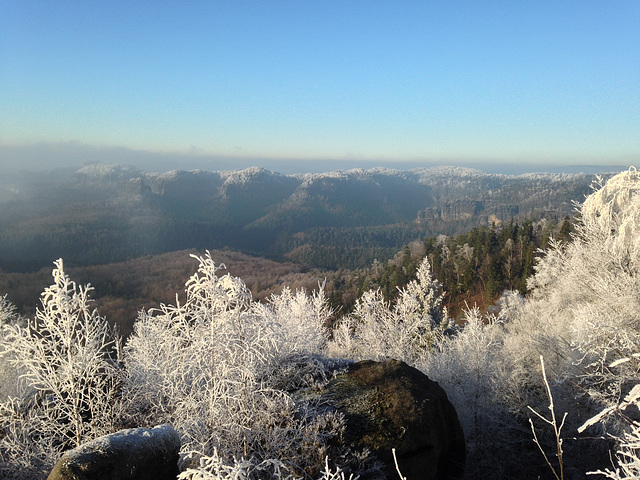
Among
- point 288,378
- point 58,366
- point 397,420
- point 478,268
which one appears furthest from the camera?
point 478,268

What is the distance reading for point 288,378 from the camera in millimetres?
9359

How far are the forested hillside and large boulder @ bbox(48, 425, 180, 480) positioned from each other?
39 cm

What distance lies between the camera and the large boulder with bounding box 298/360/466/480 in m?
7.14

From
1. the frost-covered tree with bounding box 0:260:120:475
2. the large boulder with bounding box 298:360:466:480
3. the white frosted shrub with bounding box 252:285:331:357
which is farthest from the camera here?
the white frosted shrub with bounding box 252:285:331:357

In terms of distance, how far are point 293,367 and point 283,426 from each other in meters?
2.85

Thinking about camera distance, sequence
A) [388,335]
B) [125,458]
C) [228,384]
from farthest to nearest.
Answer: [388,335], [228,384], [125,458]

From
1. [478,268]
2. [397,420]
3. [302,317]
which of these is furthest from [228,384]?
[478,268]

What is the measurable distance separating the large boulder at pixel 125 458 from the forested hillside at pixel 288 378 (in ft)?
1.29

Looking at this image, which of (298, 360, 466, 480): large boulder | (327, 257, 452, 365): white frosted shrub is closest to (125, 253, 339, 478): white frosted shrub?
(298, 360, 466, 480): large boulder

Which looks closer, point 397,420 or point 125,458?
point 125,458

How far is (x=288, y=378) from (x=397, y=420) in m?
3.02

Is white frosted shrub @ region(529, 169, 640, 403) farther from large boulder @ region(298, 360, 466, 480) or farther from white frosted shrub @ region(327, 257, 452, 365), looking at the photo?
white frosted shrub @ region(327, 257, 452, 365)

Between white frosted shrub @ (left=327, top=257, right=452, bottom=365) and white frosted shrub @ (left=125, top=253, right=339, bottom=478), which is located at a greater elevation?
white frosted shrub @ (left=125, top=253, right=339, bottom=478)

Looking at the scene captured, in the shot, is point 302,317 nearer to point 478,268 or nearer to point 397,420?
point 397,420
